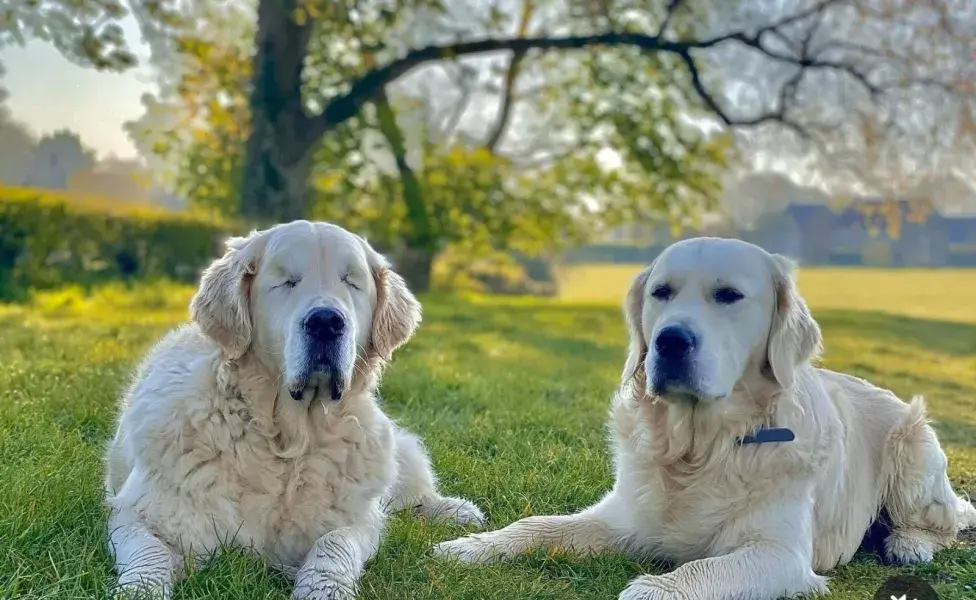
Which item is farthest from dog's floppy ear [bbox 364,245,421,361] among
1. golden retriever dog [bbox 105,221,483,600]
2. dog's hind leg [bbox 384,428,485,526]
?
dog's hind leg [bbox 384,428,485,526]

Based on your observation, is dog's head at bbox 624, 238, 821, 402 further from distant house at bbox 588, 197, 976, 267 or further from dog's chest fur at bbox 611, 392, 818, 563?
distant house at bbox 588, 197, 976, 267

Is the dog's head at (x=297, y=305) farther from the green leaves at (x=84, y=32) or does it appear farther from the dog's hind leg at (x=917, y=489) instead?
the green leaves at (x=84, y=32)

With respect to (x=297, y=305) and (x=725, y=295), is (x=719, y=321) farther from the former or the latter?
(x=297, y=305)

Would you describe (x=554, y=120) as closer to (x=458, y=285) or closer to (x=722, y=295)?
(x=458, y=285)

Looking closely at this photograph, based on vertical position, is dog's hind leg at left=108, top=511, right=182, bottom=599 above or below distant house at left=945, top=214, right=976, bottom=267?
above

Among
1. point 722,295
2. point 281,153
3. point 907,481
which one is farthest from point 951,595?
point 281,153

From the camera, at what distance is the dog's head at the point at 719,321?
328 centimetres

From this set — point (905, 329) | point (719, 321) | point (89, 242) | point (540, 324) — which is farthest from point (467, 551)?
point (905, 329)

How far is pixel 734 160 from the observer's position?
17.7 meters

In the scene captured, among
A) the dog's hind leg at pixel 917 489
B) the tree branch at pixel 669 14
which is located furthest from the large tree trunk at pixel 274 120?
the dog's hind leg at pixel 917 489

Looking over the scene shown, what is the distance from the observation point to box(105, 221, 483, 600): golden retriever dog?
3062mm

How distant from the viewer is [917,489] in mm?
3980

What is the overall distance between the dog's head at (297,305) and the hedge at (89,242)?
35.6 feet

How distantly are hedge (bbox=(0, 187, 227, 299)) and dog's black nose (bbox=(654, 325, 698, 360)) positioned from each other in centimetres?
1192
